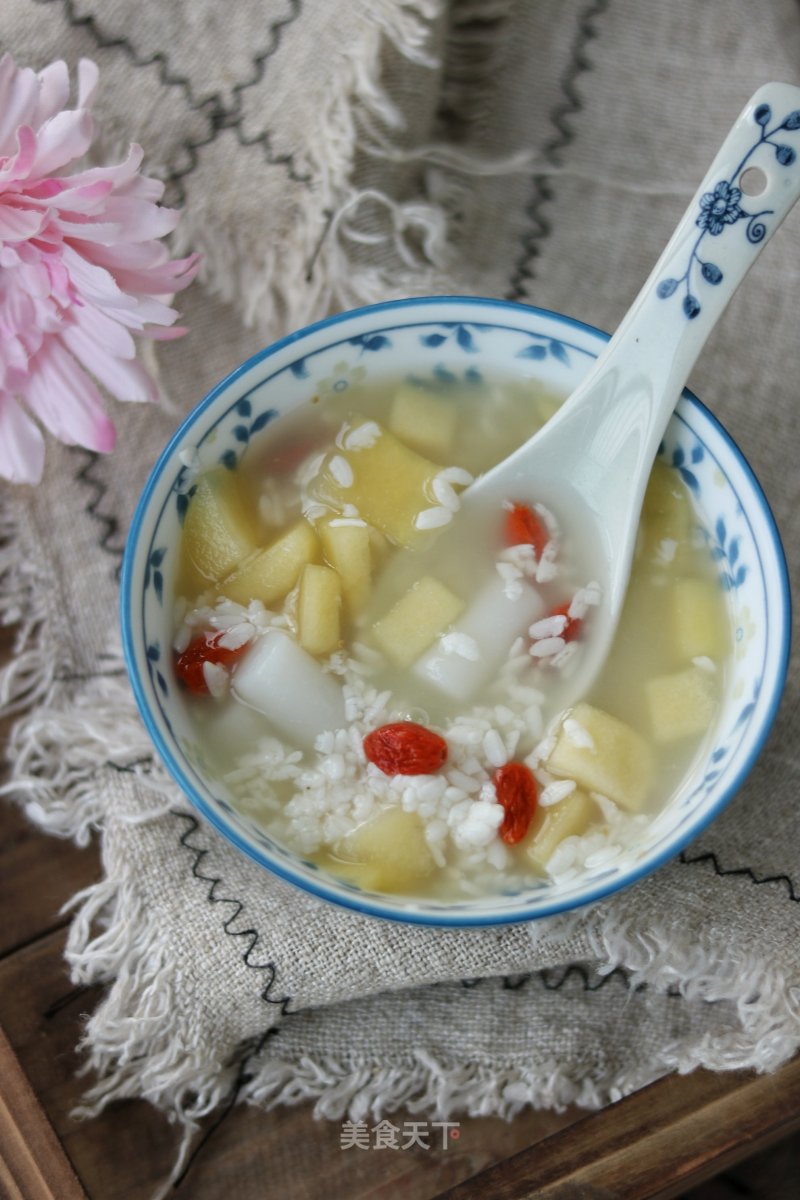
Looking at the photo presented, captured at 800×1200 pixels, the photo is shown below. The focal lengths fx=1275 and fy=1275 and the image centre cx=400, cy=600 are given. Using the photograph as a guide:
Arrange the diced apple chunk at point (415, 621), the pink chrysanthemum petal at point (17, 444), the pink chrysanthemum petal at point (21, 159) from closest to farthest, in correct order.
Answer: the pink chrysanthemum petal at point (21, 159)
the pink chrysanthemum petal at point (17, 444)
the diced apple chunk at point (415, 621)

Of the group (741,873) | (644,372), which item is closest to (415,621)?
(644,372)

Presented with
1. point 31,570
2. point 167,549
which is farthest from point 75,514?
point 167,549

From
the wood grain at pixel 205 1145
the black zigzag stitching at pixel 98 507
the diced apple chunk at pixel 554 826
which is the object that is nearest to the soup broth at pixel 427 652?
the diced apple chunk at pixel 554 826

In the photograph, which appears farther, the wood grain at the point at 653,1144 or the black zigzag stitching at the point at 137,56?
the black zigzag stitching at the point at 137,56

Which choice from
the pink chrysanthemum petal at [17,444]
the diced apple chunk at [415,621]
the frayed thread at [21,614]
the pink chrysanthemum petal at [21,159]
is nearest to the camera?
the pink chrysanthemum petal at [21,159]

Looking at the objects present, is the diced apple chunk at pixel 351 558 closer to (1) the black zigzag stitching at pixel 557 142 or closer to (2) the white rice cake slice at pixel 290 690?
(2) the white rice cake slice at pixel 290 690

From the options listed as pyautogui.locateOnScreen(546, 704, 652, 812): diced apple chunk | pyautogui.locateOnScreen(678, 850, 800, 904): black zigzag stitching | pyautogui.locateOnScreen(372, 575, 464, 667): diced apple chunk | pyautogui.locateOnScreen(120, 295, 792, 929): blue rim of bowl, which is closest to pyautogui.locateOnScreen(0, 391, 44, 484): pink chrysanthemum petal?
pyautogui.locateOnScreen(120, 295, 792, 929): blue rim of bowl

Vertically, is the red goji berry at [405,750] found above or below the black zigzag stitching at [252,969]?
above

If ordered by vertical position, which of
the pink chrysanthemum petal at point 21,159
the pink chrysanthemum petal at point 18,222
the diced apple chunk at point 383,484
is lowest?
the diced apple chunk at point 383,484

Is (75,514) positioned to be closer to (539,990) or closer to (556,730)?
(556,730)
